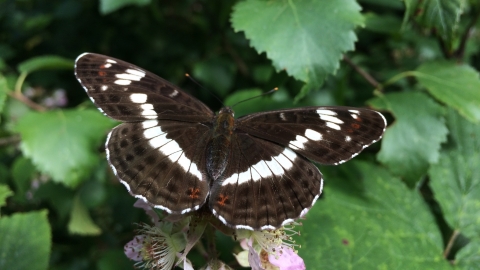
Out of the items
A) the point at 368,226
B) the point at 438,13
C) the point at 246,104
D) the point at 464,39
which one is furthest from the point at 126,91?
the point at 464,39

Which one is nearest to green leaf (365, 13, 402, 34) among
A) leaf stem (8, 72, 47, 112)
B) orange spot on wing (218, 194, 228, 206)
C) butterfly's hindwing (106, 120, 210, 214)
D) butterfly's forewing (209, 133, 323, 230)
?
butterfly's forewing (209, 133, 323, 230)

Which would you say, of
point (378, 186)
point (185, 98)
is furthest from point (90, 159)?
point (378, 186)

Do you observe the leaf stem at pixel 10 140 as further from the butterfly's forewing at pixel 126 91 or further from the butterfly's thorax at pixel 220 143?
the butterfly's thorax at pixel 220 143

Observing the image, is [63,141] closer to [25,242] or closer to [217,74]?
[25,242]

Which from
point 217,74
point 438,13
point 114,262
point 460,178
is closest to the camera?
point 438,13

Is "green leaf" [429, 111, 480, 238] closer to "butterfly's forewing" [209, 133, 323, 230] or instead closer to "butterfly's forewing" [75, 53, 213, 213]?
"butterfly's forewing" [209, 133, 323, 230]

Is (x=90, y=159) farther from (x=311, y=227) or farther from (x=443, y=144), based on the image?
(x=443, y=144)

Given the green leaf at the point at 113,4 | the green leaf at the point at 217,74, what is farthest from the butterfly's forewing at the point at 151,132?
the green leaf at the point at 217,74
